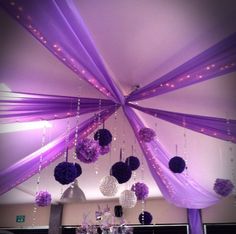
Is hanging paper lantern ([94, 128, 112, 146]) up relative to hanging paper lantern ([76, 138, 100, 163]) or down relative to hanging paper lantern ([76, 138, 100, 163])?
up

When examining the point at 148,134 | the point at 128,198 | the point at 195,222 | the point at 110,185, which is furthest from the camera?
the point at 195,222

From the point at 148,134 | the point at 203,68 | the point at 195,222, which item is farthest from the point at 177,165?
the point at 195,222

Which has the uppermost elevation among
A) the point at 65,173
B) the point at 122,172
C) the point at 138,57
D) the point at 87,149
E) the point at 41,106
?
the point at 138,57

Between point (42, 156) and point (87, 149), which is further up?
point (42, 156)

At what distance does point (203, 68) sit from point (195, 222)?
4974mm

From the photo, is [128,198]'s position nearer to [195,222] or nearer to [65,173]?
[65,173]

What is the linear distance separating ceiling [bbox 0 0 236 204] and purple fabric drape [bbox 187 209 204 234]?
9.51 feet

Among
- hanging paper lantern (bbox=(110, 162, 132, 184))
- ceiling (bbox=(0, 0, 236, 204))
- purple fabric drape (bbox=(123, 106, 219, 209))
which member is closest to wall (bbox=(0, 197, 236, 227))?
purple fabric drape (bbox=(123, 106, 219, 209))

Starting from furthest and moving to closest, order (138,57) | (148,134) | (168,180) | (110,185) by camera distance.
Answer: (168,180) < (110,185) < (148,134) < (138,57)

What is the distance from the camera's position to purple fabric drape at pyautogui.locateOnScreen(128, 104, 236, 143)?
2.88m

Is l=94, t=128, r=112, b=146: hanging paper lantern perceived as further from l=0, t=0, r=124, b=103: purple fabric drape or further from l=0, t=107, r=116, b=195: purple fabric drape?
l=0, t=0, r=124, b=103: purple fabric drape

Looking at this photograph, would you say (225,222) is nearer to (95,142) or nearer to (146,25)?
(95,142)

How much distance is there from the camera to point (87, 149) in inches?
116

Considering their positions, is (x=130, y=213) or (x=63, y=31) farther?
(x=130, y=213)
